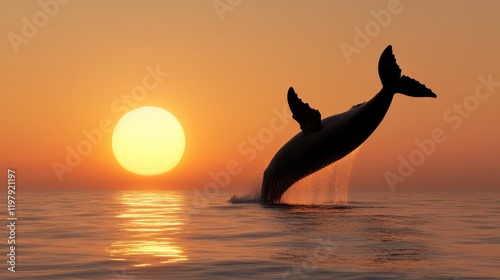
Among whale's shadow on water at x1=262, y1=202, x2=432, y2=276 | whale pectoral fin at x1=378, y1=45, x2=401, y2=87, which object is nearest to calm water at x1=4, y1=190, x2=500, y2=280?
whale's shadow on water at x1=262, y1=202, x2=432, y2=276

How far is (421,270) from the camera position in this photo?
12367 mm

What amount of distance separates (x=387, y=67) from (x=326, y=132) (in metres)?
3.68

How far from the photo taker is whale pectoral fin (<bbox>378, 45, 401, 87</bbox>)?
25500 millimetres

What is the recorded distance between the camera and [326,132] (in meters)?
27.4

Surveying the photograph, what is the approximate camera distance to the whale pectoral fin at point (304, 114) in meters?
28.3

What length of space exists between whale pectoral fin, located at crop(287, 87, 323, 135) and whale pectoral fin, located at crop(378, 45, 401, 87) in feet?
12.5

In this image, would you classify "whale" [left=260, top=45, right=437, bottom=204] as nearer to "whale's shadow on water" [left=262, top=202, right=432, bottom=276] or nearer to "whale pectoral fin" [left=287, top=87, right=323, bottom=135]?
"whale pectoral fin" [left=287, top=87, right=323, bottom=135]

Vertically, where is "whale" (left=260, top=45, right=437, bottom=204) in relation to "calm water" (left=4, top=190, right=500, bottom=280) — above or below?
above

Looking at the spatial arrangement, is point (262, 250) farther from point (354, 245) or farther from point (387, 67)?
point (387, 67)

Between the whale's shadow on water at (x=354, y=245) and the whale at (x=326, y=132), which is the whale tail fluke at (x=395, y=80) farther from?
the whale's shadow on water at (x=354, y=245)

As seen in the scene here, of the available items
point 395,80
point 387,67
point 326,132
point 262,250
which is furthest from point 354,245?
point 326,132

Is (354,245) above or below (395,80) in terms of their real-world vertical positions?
below

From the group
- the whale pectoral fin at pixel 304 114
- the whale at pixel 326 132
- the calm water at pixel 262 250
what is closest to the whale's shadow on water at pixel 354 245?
the calm water at pixel 262 250

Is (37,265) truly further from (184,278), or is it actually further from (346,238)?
(346,238)
